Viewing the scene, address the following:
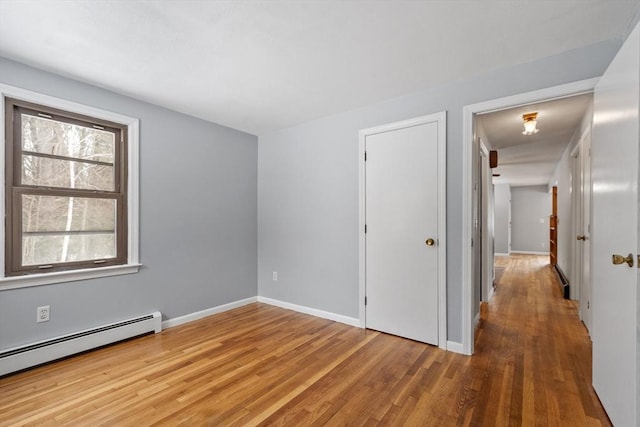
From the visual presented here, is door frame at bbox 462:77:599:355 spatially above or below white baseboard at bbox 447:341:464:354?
above

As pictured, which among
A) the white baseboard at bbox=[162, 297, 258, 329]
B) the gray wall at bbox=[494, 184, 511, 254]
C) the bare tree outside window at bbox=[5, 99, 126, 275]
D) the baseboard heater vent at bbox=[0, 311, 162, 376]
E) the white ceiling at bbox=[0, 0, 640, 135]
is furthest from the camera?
the gray wall at bbox=[494, 184, 511, 254]

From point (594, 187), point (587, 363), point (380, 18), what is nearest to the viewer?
point (380, 18)

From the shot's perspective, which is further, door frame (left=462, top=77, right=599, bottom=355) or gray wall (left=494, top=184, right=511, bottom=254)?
gray wall (left=494, top=184, right=511, bottom=254)

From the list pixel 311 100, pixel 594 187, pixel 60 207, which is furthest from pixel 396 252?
pixel 60 207

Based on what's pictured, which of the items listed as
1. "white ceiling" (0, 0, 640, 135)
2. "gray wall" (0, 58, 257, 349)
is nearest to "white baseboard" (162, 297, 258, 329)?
"gray wall" (0, 58, 257, 349)

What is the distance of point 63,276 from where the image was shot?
2.50 m

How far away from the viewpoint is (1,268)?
2.23m

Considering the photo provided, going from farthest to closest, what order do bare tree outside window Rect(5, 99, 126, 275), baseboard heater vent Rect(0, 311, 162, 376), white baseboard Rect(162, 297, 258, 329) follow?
white baseboard Rect(162, 297, 258, 329)
bare tree outside window Rect(5, 99, 126, 275)
baseboard heater vent Rect(0, 311, 162, 376)

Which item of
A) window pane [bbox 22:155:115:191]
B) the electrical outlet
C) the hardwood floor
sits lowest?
the hardwood floor

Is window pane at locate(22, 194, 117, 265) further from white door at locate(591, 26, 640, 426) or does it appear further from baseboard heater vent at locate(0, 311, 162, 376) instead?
white door at locate(591, 26, 640, 426)

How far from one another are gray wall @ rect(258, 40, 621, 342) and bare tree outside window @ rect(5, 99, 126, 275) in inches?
69.1

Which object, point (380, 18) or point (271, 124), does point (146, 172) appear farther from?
point (380, 18)

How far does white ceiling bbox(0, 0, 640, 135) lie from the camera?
1.71 metres

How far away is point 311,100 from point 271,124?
2.95 feet
